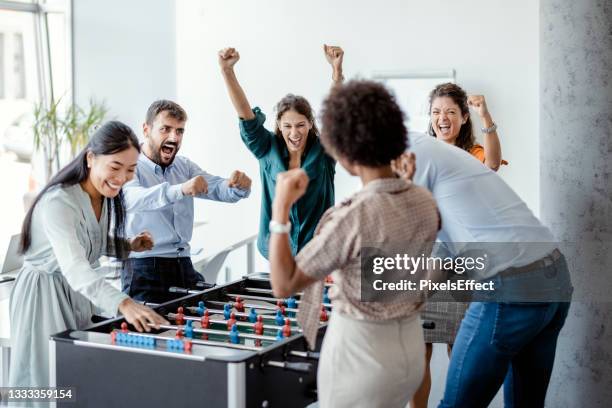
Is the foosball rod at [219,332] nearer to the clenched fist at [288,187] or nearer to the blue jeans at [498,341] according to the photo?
the blue jeans at [498,341]

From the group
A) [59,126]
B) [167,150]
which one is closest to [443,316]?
[167,150]

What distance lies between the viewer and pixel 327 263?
6.27 feet

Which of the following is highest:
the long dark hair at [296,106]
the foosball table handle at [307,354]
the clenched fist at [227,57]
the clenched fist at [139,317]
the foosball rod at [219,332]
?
the clenched fist at [227,57]

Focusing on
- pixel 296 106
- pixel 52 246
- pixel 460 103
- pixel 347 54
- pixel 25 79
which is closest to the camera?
pixel 52 246

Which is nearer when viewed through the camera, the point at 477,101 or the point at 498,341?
the point at 498,341

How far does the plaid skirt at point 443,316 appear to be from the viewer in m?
3.40

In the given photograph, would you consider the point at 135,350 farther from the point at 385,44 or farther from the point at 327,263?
the point at 385,44

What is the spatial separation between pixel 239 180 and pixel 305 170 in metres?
0.35

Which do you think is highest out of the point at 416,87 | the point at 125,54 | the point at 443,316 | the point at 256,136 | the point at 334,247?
the point at 125,54

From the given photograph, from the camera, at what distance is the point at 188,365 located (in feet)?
7.32

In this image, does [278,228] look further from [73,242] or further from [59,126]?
[59,126]

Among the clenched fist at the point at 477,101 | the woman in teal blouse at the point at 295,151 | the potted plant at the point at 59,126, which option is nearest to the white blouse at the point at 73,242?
the woman in teal blouse at the point at 295,151

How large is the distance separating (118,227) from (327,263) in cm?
123

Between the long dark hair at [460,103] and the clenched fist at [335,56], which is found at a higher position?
the clenched fist at [335,56]
